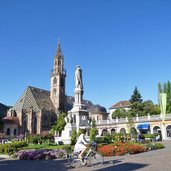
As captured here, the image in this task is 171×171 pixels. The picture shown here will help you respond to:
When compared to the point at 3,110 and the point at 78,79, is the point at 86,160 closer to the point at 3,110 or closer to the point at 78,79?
the point at 78,79

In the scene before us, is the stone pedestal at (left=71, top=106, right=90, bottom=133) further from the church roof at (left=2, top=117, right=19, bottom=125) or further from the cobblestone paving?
the church roof at (left=2, top=117, right=19, bottom=125)

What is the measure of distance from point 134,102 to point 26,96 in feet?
131

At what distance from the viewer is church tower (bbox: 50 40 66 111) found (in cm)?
10019

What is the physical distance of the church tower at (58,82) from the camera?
329ft

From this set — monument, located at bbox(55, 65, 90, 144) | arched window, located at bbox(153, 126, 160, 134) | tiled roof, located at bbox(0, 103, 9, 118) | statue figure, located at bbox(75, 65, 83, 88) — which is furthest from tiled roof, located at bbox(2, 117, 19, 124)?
statue figure, located at bbox(75, 65, 83, 88)

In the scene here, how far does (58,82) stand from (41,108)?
50.9 feet

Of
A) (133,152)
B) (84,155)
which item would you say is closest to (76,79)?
(133,152)

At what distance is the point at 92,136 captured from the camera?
87.9 feet

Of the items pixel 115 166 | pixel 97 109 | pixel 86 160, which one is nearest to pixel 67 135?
pixel 86 160

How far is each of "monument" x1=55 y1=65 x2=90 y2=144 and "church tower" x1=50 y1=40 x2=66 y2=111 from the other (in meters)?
64.9

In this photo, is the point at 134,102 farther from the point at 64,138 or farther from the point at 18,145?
the point at 18,145

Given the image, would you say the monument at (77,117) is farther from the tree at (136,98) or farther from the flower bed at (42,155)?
the tree at (136,98)

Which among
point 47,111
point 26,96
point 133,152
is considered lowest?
point 133,152

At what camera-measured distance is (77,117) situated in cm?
3284
